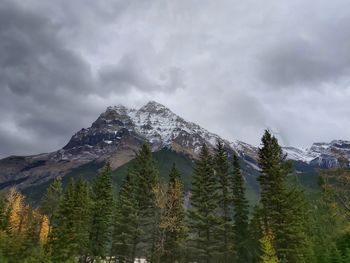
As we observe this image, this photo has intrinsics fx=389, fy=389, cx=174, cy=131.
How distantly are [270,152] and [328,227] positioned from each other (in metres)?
25.3

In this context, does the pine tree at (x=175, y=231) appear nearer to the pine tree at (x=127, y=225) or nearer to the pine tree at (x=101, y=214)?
the pine tree at (x=127, y=225)

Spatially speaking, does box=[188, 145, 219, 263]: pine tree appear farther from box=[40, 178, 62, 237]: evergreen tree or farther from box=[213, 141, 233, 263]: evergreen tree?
box=[40, 178, 62, 237]: evergreen tree

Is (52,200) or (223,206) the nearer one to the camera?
(223,206)

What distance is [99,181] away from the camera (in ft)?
220

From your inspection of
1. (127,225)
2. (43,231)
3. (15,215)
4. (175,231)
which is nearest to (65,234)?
(127,225)

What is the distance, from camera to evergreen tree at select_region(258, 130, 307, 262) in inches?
1903

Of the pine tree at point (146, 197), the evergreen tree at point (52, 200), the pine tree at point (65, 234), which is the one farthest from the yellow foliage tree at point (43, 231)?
the pine tree at point (146, 197)

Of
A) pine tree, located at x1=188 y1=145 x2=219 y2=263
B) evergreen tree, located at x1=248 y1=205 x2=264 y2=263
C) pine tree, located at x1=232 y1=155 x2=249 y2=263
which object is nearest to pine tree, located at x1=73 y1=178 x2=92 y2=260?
pine tree, located at x1=188 y1=145 x2=219 y2=263

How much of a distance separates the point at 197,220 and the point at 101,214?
17.2 m

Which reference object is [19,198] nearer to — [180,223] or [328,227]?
[180,223]

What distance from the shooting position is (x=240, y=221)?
198 ft

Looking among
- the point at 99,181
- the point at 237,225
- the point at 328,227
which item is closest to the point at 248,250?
the point at 237,225

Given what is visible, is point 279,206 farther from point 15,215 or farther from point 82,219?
point 15,215

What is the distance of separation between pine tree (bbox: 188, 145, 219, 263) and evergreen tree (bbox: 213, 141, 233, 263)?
105 cm
